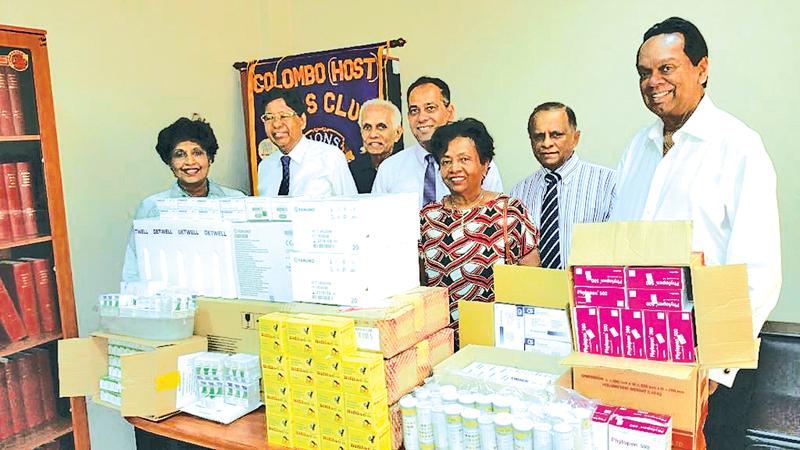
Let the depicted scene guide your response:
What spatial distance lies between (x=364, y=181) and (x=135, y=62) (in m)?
1.37

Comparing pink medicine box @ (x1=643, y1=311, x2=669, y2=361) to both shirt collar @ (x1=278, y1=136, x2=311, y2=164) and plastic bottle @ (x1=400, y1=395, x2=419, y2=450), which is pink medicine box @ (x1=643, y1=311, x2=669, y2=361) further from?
shirt collar @ (x1=278, y1=136, x2=311, y2=164)

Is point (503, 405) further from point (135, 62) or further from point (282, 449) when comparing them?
point (135, 62)

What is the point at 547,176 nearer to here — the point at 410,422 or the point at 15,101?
the point at 410,422

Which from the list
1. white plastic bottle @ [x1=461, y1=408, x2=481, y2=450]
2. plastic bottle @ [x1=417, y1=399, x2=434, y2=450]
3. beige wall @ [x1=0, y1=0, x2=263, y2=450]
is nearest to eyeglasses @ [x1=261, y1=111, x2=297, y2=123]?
beige wall @ [x1=0, y1=0, x2=263, y2=450]

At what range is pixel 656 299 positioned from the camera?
143 centimetres

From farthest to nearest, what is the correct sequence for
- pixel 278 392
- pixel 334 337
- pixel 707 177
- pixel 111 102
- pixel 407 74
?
pixel 407 74 → pixel 111 102 → pixel 707 177 → pixel 278 392 → pixel 334 337

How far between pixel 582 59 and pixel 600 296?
84.5 inches

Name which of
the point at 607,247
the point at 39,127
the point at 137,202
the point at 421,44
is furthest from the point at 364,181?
the point at 607,247

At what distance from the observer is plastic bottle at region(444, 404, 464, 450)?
4.81 ft

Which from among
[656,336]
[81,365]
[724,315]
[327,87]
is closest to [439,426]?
[656,336]

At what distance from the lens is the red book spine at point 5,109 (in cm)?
229

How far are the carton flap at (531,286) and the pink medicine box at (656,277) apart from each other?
35 centimetres

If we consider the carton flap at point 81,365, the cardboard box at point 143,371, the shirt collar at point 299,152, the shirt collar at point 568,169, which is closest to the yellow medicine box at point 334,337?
the cardboard box at point 143,371

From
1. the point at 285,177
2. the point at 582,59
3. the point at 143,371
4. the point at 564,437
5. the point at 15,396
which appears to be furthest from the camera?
the point at 285,177
